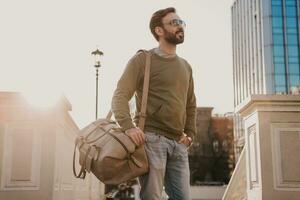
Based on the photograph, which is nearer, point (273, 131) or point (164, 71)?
point (164, 71)

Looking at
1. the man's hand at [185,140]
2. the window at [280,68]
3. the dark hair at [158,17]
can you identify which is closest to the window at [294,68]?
the window at [280,68]

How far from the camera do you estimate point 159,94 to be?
3.34 m

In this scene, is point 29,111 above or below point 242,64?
below

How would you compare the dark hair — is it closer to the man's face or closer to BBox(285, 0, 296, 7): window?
the man's face

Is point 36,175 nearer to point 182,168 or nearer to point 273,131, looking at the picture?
point 273,131

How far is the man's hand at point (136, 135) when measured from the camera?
120 inches

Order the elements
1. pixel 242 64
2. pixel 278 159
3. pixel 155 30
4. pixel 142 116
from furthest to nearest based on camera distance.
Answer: pixel 242 64 < pixel 278 159 < pixel 155 30 < pixel 142 116

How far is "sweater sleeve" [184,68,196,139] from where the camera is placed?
3.61 metres

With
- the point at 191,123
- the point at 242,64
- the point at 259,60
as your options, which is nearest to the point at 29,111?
the point at 191,123

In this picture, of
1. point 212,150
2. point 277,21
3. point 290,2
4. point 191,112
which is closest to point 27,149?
point 191,112

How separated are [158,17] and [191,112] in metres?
0.75

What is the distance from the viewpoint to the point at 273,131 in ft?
25.4

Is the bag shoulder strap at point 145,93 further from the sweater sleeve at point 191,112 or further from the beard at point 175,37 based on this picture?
the sweater sleeve at point 191,112

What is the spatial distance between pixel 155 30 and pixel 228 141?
7308 cm
